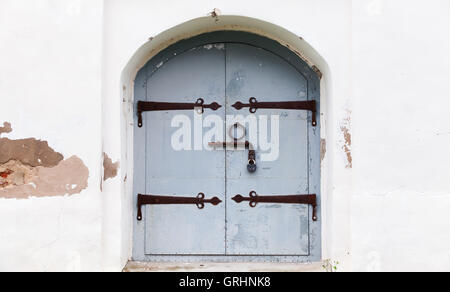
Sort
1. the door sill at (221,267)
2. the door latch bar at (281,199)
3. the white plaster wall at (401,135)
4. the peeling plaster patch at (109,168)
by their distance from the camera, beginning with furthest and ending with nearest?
the door latch bar at (281,199) → the door sill at (221,267) → the peeling plaster patch at (109,168) → the white plaster wall at (401,135)

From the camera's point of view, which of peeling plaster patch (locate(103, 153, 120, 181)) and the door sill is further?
the door sill

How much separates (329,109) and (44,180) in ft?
6.28

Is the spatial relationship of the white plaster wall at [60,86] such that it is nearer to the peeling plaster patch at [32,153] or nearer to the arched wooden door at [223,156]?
the peeling plaster patch at [32,153]

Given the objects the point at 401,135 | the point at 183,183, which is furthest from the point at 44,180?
the point at 401,135

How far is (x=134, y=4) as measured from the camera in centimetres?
308

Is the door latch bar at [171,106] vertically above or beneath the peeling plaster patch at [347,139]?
above

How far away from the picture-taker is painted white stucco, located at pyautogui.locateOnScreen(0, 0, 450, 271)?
295 centimetres

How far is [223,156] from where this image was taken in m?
3.33

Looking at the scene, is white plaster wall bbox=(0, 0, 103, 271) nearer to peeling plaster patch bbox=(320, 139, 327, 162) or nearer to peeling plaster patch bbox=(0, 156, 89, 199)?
peeling plaster patch bbox=(0, 156, 89, 199)

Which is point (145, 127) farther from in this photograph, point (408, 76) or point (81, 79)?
point (408, 76)

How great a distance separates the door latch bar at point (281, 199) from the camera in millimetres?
3277

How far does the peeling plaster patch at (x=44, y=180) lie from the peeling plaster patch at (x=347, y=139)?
1657mm

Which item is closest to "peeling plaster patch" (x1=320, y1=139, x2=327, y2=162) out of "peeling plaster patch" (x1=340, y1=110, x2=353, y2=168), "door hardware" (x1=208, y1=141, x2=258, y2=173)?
"peeling plaster patch" (x1=340, y1=110, x2=353, y2=168)

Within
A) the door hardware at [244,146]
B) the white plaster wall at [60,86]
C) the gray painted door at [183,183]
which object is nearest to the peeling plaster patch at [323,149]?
the door hardware at [244,146]
